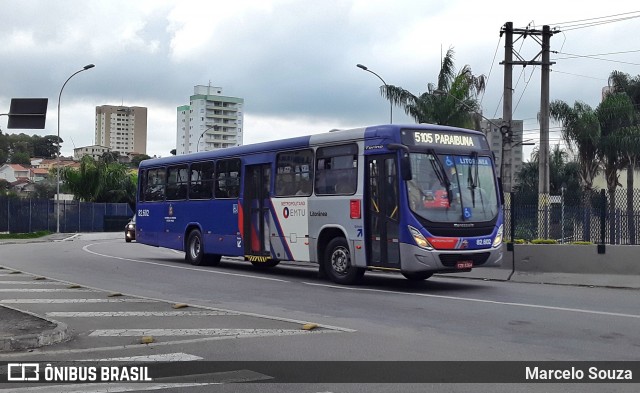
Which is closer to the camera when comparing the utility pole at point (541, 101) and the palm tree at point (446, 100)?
the utility pole at point (541, 101)

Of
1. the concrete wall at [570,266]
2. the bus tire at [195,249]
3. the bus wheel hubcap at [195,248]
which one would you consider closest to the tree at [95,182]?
the bus tire at [195,249]

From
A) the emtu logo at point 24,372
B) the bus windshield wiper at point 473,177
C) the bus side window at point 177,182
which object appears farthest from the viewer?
the bus side window at point 177,182

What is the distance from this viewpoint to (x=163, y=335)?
33.4 ft

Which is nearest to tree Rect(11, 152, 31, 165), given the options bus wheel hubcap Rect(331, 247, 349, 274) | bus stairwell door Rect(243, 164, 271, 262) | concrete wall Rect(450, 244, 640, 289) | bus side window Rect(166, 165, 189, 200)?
bus side window Rect(166, 165, 189, 200)

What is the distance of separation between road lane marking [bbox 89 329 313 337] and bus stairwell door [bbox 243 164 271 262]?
872 cm

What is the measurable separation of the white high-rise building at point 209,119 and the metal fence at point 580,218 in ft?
465

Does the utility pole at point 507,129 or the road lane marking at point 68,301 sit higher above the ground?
the utility pole at point 507,129

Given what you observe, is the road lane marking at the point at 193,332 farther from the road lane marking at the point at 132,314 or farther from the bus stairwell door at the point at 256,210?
the bus stairwell door at the point at 256,210

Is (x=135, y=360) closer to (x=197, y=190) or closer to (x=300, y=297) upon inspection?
(x=300, y=297)

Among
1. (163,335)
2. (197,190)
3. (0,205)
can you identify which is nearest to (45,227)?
(0,205)

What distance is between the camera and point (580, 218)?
58.0 ft

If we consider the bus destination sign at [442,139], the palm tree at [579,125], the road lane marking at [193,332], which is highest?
the palm tree at [579,125]

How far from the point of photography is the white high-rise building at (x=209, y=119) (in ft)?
527

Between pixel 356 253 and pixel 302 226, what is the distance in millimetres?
2120
